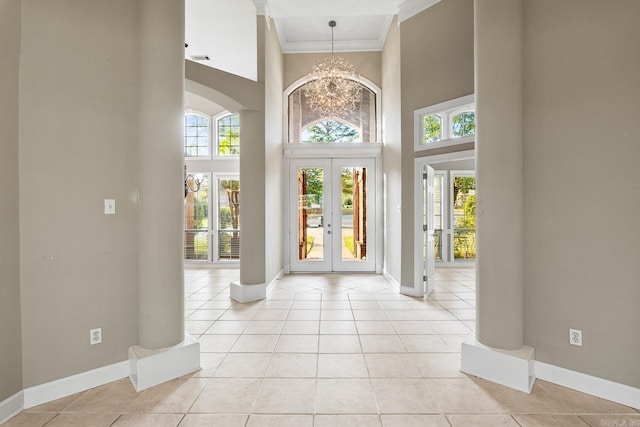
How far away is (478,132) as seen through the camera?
107 inches

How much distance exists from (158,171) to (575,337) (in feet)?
11.6

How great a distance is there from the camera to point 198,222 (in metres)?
7.66

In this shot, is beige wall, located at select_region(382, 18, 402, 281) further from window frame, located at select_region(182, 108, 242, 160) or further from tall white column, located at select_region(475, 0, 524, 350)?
window frame, located at select_region(182, 108, 242, 160)

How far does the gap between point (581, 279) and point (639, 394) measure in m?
0.82

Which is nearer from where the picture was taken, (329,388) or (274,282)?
(329,388)

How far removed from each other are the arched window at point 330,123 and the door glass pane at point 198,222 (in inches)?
104

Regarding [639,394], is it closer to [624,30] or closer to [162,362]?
[624,30]

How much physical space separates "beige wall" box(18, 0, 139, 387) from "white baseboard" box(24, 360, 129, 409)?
0.16ft

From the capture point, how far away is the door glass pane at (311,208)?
6605 mm

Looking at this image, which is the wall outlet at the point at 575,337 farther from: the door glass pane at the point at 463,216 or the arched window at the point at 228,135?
the arched window at the point at 228,135

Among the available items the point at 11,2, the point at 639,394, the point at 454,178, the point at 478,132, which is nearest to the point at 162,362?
the point at 11,2

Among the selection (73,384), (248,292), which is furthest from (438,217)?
(73,384)

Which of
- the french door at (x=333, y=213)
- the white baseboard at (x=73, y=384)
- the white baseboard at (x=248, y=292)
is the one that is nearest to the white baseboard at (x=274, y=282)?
the white baseboard at (x=248, y=292)

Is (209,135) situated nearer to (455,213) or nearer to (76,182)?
(76,182)
